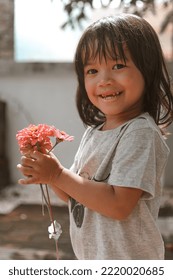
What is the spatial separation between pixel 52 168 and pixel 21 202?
176 cm

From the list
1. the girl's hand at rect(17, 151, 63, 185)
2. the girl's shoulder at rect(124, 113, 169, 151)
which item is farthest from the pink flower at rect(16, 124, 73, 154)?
the girl's shoulder at rect(124, 113, 169, 151)

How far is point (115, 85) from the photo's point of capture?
0.81m

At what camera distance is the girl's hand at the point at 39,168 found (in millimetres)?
766

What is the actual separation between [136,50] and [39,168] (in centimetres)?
29

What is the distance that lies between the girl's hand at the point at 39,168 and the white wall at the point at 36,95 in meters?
1.54

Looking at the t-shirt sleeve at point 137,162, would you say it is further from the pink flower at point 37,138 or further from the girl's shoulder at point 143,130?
the pink flower at point 37,138

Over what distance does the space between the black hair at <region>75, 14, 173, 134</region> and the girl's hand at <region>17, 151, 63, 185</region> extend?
0.72 ft

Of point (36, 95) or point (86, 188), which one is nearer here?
point (86, 188)

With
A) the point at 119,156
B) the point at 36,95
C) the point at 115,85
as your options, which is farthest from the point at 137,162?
the point at 36,95

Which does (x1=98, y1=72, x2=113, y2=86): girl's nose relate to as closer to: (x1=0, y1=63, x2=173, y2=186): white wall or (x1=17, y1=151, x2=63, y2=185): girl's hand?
(x1=17, y1=151, x2=63, y2=185): girl's hand

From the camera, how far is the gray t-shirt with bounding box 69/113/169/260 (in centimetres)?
77

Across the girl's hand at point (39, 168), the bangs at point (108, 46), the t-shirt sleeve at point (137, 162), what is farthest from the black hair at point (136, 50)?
the girl's hand at point (39, 168)

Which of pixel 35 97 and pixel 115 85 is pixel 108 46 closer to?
pixel 115 85
